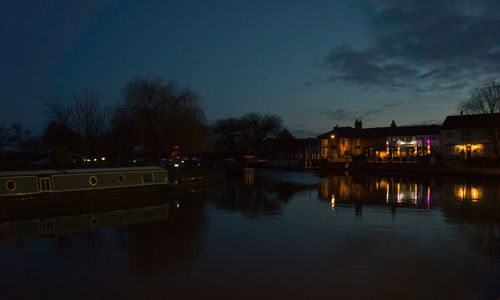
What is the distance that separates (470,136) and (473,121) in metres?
2.17

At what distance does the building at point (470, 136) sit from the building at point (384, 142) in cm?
357

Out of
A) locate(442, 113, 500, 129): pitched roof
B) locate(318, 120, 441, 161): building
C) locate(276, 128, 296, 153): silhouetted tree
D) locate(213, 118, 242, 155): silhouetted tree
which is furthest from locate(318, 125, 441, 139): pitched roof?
locate(213, 118, 242, 155): silhouetted tree

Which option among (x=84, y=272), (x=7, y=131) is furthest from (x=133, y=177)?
(x=7, y=131)

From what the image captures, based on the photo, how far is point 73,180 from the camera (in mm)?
17219

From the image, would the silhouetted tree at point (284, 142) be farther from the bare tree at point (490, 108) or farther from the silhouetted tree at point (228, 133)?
the bare tree at point (490, 108)

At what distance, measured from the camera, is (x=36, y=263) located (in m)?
8.34

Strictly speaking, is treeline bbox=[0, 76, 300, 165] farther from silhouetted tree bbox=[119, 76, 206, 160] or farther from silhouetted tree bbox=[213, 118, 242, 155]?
silhouetted tree bbox=[213, 118, 242, 155]

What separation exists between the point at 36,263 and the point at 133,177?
11852mm

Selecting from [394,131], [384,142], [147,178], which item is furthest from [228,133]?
[147,178]

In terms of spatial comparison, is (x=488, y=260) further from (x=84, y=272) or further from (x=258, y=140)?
(x=258, y=140)

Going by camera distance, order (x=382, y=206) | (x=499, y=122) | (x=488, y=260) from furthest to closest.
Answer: (x=499, y=122) < (x=382, y=206) < (x=488, y=260)

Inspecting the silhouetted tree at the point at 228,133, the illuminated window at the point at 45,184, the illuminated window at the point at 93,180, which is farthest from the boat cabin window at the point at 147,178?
the silhouetted tree at the point at 228,133

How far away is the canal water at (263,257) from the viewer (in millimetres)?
6645

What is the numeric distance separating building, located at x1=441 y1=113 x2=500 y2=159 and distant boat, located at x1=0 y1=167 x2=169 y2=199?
3920 centimetres
